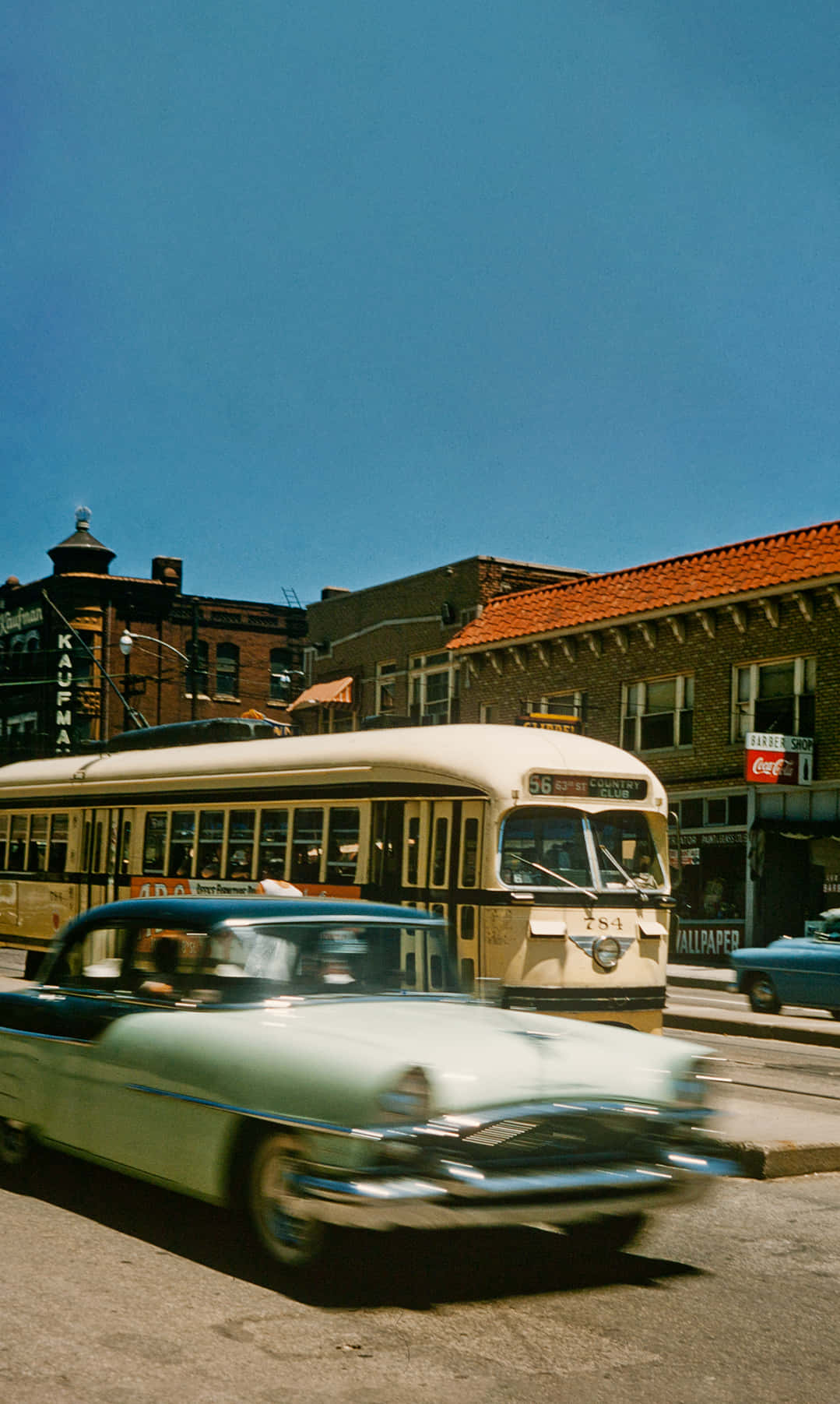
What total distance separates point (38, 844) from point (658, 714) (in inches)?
606

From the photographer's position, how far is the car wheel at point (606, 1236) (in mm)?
6312

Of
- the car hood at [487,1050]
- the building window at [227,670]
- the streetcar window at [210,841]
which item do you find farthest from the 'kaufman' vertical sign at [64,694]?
the car hood at [487,1050]

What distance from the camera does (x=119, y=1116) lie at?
6.54 m

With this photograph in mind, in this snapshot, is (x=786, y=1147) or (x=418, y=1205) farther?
(x=786, y=1147)

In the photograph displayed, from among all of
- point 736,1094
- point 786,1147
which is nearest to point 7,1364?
point 786,1147

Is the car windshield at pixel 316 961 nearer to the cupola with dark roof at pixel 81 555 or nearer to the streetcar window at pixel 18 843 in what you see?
the streetcar window at pixel 18 843

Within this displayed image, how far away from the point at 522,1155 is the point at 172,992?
1927 millimetres

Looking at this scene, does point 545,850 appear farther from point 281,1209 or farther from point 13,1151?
→ point 281,1209

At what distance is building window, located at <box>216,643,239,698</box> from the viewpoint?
2464 inches

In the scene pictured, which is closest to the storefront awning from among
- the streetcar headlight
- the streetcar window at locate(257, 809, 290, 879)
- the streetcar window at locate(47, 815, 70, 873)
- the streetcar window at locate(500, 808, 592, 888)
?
the streetcar window at locate(47, 815, 70, 873)

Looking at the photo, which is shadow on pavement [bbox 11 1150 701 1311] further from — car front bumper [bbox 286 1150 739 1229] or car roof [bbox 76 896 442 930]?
car roof [bbox 76 896 442 930]

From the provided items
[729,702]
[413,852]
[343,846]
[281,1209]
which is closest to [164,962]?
[281,1209]

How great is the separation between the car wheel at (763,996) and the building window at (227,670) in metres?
45.3

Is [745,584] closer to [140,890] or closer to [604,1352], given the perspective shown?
[140,890]
